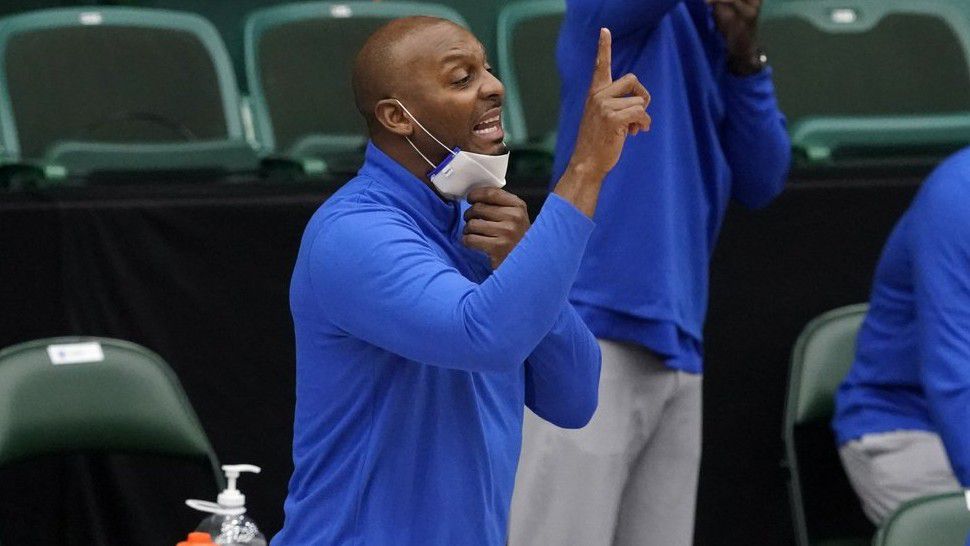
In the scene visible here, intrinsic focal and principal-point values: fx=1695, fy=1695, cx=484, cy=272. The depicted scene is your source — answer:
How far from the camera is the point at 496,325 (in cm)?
169

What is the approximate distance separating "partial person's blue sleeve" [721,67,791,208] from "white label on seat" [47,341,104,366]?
121 cm

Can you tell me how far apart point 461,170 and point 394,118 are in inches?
3.8

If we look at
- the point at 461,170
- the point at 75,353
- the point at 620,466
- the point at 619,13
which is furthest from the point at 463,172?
the point at 75,353

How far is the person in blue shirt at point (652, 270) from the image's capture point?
274 cm

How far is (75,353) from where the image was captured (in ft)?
10.3

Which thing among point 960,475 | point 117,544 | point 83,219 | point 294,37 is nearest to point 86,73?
point 294,37

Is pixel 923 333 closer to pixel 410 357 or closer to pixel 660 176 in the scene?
pixel 660 176

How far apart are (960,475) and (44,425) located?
5.36 ft

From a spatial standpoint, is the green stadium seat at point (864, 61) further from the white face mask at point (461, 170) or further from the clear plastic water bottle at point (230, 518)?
the white face mask at point (461, 170)

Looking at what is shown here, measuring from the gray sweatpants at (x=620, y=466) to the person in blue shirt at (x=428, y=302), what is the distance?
2.67ft

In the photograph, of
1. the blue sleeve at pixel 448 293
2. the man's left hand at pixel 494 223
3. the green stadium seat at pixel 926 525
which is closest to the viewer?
the blue sleeve at pixel 448 293

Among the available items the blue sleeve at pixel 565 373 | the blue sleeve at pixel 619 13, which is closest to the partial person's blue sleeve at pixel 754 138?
the blue sleeve at pixel 619 13

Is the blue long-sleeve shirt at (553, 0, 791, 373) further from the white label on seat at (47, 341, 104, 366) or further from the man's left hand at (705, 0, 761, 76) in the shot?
the white label on seat at (47, 341, 104, 366)

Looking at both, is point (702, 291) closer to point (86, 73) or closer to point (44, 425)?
point (44, 425)
